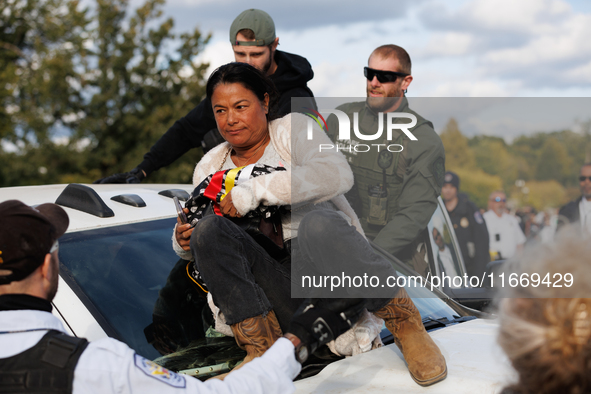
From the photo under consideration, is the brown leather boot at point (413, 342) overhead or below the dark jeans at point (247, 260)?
below

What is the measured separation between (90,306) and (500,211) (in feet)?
22.2

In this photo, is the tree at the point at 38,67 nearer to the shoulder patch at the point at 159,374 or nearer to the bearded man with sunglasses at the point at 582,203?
the bearded man with sunglasses at the point at 582,203

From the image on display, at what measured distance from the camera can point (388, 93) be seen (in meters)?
3.57

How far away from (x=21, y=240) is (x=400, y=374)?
4.27ft

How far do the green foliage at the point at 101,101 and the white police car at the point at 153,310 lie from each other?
1336cm

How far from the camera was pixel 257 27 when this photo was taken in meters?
3.25

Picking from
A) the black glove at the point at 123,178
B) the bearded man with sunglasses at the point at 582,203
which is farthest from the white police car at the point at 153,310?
the bearded man with sunglasses at the point at 582,203

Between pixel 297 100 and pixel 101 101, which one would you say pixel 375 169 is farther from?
pixel 101 101

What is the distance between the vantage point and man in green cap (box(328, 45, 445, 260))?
3404 millimetres

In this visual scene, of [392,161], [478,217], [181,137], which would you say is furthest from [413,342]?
[478,217]

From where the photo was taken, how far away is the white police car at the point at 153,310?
1.87 metres

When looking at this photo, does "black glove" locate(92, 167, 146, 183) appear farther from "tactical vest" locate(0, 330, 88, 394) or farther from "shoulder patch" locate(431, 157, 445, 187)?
"tactical vest" locate(0, 330, 88, 394)

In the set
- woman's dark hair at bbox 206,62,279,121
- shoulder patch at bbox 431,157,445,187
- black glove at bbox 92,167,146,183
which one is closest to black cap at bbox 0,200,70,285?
woman's dark hair at bbox 206,62,279,121

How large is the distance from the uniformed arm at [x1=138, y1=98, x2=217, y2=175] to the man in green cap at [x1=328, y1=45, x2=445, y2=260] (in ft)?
2.63
